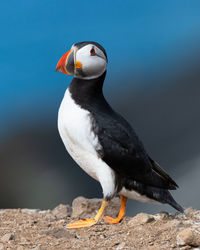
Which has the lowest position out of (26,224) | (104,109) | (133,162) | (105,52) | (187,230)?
(26,224)

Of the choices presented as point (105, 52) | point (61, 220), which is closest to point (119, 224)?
point (61, 220)

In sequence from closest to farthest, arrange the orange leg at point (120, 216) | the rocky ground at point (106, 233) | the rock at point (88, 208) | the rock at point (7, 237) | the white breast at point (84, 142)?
the rocky ground at point (106, 233) → the rock at point (7, 237) → the white breast at point (84, 142) → the orange leg at point (120, 216) → the rock at point (88, 208)

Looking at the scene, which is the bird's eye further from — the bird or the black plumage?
the black plumage

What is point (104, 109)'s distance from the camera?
19.1ft

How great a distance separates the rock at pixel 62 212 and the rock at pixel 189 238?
234 cm

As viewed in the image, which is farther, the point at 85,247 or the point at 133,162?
the point at 133,162

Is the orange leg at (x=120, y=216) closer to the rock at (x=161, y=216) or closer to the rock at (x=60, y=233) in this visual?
the rock at (x=161, y=216)

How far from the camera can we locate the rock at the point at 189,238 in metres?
4.74

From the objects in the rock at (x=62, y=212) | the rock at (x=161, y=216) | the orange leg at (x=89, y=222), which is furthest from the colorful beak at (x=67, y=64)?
the rock at (x=62, y=212)

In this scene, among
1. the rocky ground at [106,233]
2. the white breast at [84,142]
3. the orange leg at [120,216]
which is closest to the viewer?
the rocky ground at [106,233]

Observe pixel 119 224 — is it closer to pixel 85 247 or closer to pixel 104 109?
pixel 85 247

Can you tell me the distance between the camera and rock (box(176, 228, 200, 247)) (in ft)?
15.5

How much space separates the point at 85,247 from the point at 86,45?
2386 millimetres

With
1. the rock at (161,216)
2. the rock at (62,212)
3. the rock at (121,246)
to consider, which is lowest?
the rock at (62,212)
